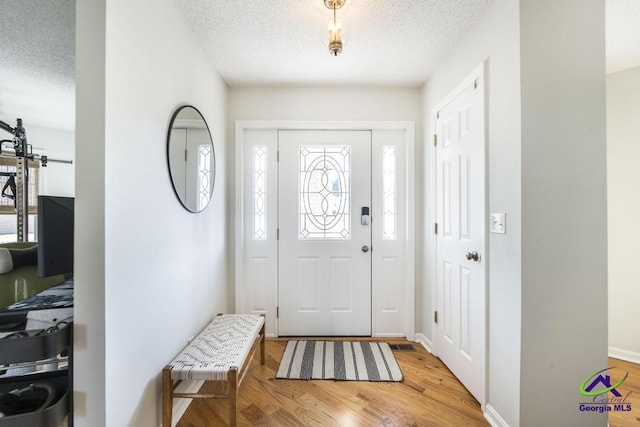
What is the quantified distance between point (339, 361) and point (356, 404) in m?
0.46

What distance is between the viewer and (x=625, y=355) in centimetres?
216

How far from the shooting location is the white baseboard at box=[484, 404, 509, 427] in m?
1.47

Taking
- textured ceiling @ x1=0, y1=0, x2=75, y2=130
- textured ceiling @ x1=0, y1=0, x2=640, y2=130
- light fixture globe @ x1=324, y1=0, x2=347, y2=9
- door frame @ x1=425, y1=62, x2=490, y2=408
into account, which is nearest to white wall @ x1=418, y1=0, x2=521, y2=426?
door frame @ x1=425, y1=62, x2=490, y2=408

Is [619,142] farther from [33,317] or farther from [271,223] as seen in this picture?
[33,317]

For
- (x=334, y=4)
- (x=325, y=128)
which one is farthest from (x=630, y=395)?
(x=334, y=4)

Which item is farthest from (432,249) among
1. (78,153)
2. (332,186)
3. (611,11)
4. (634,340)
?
(78,153)

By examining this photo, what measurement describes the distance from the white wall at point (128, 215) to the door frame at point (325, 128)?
32.2 inches

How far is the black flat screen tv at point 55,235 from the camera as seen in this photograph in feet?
3.53

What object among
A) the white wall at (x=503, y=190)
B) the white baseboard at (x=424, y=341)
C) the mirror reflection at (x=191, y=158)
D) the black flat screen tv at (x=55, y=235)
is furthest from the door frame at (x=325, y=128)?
the black flat screen tv at (x=55, y=235)

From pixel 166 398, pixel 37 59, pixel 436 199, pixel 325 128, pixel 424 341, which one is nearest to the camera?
pixel 166 398

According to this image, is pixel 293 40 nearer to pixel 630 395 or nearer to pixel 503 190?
pixel 503 190

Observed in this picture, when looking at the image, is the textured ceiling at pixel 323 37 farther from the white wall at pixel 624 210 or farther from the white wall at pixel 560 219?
the white wall at pixel 624 210

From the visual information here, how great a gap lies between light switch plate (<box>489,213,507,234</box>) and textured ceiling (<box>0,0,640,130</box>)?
127 cm

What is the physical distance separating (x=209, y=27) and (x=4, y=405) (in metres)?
2.11
